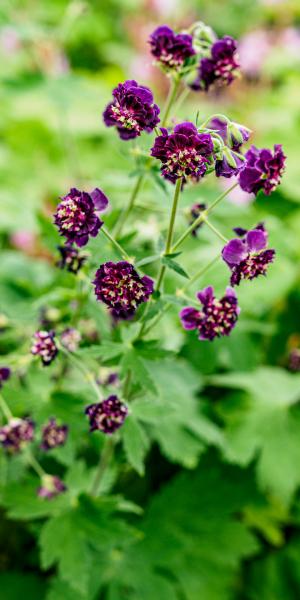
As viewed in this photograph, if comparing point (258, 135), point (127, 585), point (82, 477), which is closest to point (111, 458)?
point (82, 477)

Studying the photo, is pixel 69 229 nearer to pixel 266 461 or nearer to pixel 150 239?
pixel 150 239

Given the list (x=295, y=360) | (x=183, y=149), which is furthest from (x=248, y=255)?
(x=295, y=360)

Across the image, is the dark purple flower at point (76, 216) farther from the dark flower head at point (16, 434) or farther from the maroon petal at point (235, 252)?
the dark flower head at point (16, 434)

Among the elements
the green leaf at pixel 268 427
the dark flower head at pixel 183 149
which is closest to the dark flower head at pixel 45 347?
the dark flower head at pixel 183 149

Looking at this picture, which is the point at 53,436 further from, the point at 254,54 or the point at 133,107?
the point at 254,54

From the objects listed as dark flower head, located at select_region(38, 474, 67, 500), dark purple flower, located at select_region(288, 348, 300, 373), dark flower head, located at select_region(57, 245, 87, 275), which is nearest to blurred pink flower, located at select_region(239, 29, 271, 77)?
dark purple flower, located at select_region(288, 348, 300, 373)
